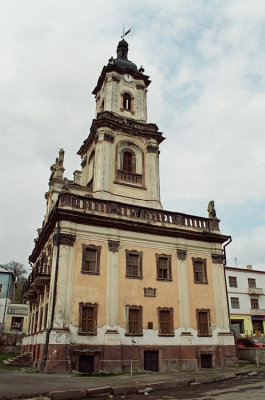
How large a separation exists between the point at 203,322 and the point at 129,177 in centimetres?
1267

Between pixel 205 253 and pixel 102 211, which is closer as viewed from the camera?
pixel 102 211

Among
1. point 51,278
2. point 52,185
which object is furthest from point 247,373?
point 52,185

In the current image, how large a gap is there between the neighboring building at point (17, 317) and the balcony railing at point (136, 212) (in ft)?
109

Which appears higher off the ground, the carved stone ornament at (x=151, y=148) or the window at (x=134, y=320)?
the carved stone ornament at (x=151, y=148)

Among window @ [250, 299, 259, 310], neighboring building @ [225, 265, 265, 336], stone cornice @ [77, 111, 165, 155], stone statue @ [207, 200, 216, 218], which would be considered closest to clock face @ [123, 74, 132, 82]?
stone cornice @ [77, 111, 165, 155]

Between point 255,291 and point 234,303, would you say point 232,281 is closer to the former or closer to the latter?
point 234,303

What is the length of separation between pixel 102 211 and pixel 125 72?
54.6 ft

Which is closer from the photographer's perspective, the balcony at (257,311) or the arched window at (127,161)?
the arched window at (127,161)

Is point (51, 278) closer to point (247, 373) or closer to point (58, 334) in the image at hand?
point (58, 334)

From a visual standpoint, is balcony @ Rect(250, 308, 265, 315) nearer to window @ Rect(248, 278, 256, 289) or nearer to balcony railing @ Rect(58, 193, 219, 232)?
window @ Rect(248, 278, 256, 289)

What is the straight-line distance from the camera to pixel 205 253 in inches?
1011

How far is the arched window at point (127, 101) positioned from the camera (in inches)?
1268

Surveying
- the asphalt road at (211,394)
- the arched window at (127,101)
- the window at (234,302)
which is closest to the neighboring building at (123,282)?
the arched window at (127,101)

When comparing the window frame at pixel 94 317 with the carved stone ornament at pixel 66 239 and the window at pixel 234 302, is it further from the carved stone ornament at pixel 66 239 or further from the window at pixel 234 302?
the window at pixel 234 302
